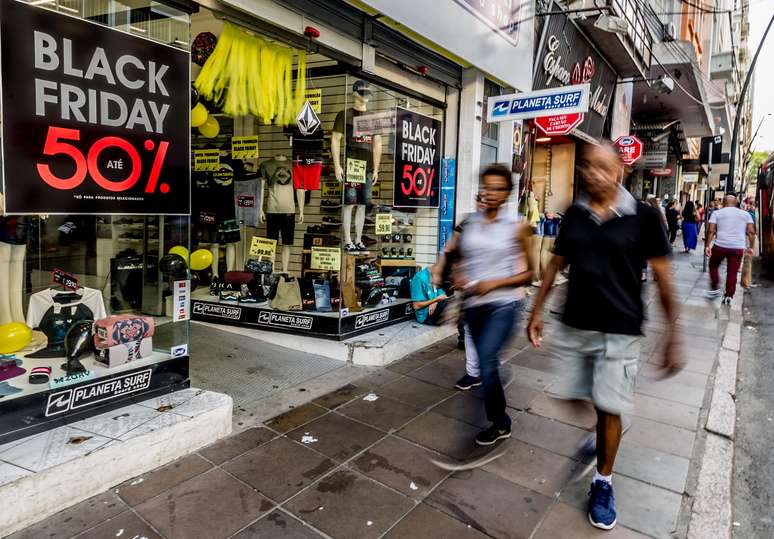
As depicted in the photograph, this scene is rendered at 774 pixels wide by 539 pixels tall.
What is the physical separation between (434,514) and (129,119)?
3277mm

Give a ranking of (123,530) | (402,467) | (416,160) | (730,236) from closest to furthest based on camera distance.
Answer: (123,530), (402,467), (416,160), (730,236)

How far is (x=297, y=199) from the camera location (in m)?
6.77

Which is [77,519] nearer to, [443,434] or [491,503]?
[491,503]

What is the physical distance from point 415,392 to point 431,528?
6.77ft

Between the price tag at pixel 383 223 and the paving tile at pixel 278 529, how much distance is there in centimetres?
452

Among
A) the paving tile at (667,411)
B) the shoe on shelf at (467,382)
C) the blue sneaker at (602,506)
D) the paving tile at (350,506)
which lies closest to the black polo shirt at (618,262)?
the blue sneaker at (602,506)

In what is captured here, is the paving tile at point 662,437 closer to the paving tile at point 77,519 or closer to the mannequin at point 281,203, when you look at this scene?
the paving tile at point 77,519

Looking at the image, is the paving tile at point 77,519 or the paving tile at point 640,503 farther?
the paving tile at point 640,503

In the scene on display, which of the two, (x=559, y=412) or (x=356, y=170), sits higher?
(x=356, y=170)

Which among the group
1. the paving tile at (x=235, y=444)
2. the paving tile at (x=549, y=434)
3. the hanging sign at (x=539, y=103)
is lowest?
the paving tile at (x=235, y=444)

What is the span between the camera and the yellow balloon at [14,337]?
3.46 metres

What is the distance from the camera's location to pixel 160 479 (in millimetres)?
3156

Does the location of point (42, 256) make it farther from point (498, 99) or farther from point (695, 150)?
point (695, 150)

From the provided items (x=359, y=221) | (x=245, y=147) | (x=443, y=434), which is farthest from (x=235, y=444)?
(x=245, y=147)
